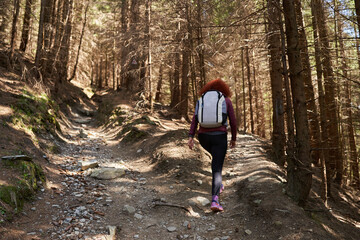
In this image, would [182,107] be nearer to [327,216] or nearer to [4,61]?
[4,61]

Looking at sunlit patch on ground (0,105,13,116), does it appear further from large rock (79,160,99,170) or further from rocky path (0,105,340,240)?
large rock (79,160,99,170)

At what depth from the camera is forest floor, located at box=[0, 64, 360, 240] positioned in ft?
12.1

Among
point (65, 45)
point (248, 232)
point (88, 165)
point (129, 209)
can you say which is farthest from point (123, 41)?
point (248, 232)

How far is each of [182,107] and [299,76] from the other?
11097 millimetres

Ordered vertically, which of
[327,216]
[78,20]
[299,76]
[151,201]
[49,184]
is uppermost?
[78,20]

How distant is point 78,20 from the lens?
24.4m

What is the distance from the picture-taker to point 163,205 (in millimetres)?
4703

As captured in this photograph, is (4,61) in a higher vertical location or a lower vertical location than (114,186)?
higher

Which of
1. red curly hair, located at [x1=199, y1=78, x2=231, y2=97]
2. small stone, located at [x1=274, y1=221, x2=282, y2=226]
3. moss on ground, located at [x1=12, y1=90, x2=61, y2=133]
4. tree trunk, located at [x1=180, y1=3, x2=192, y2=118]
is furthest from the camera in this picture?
tree trunk, located at [x1=180, y1=3, x2=192, y2=118]

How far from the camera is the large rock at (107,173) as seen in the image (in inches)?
235

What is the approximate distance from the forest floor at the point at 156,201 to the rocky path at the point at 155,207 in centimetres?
2

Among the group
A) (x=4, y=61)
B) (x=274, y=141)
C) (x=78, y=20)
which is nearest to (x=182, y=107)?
(x=274, y=141)

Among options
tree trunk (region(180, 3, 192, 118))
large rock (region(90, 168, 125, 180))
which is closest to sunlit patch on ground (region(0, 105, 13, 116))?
large rock (region(90, 168, 125, 180))

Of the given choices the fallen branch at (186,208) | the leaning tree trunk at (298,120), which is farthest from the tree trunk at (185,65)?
the fallen branch at (186,208)
